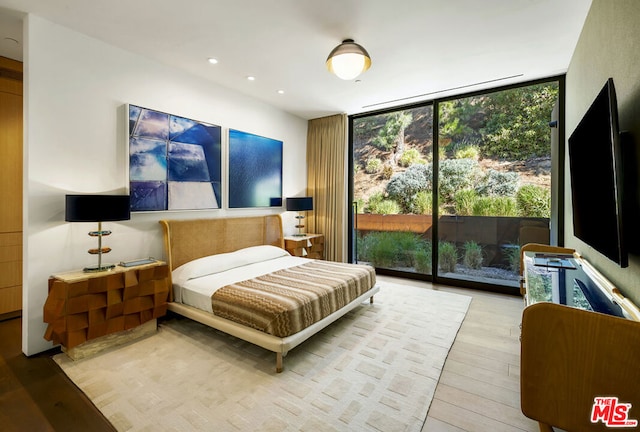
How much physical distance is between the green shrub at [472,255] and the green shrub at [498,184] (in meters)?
0.77

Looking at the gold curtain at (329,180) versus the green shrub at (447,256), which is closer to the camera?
the green shrub at (447,256)

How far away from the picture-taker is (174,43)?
2.79 metres

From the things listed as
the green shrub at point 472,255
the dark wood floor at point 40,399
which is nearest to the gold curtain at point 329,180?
the green shrub at point 472,255

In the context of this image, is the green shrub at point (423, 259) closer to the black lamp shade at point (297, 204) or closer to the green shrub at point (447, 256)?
the green shrub at point (447, 256)

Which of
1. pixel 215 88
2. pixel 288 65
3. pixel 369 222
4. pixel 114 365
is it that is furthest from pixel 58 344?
pixel 369 222

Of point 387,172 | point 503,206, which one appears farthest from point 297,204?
point 503,206

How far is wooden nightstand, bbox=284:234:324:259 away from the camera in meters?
4.59

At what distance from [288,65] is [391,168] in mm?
2440

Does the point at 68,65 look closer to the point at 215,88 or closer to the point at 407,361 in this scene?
the point at 215,88

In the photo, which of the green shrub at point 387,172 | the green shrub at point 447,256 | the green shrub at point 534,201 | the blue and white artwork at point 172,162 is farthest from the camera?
the green shrub at point 387,172

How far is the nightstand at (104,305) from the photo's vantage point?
224cm

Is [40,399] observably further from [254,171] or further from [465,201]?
[465,201]

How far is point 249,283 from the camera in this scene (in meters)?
2.82

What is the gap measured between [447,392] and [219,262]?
8.34 feet
